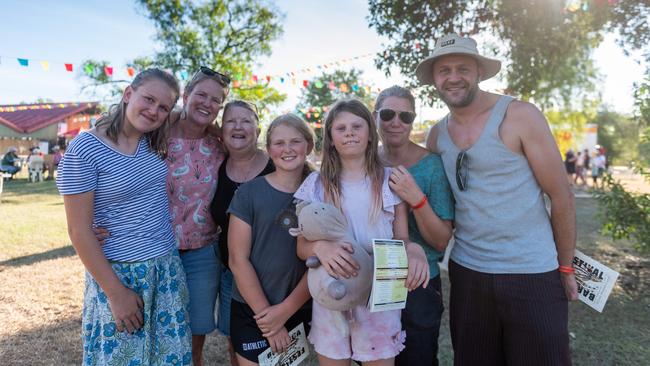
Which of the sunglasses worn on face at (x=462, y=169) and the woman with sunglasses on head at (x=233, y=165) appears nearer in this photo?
the sunglasses worn on face at (x=462, y=169)

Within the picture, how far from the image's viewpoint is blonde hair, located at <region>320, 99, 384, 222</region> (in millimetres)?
2143

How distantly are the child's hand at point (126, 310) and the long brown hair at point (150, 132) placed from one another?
0.74 m

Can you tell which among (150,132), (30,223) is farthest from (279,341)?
(30,223)

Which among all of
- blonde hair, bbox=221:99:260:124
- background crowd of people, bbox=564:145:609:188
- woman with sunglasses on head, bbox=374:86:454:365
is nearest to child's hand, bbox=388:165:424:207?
woman with sunglasses on head, bbox=374:86:454:365

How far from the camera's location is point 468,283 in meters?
2.37

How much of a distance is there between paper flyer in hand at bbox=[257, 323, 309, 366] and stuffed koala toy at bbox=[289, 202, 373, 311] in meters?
0.45

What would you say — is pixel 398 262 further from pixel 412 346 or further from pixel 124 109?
pixel 124 109

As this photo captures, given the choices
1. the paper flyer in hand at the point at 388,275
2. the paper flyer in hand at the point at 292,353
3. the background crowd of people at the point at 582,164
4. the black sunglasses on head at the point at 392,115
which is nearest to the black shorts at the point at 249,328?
the paper flyer in hand at the point at 292,353

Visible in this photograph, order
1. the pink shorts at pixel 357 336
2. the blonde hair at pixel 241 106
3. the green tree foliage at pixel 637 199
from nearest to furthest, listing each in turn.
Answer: the pink shorts at pixel 357 336, the blonde hair at pixel 241 106, the green tree foliage at pixel 637 199

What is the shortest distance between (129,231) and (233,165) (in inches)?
34.9

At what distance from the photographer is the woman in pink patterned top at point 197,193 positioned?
263 centimetres

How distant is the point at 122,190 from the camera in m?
1.98

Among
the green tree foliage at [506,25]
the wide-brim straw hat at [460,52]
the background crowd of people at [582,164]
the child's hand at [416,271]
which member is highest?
the green tree foliage at [506,25]

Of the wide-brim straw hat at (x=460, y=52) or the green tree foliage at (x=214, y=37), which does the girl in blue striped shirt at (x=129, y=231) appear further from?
the green tree foliage at (x=214, y=37)
